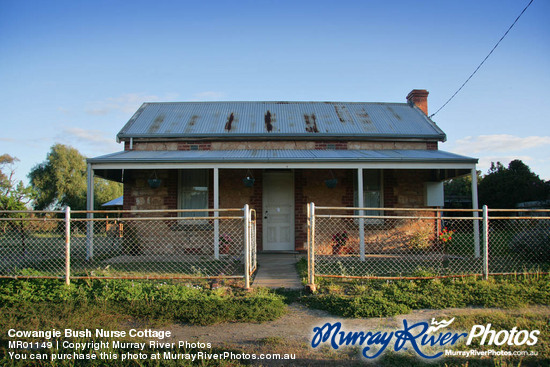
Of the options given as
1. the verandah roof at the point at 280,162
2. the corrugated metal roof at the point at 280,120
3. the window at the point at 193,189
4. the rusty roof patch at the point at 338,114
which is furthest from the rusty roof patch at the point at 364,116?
the window at the point at 193,189

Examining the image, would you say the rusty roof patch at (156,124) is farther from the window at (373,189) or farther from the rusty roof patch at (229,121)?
the window at (373,189)

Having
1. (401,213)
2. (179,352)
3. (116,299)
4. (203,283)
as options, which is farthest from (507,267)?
(116,299)

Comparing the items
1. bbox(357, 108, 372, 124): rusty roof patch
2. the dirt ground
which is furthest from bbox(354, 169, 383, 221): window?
the dirt ground

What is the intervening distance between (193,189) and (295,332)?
23.6 ft

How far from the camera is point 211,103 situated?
13711mm

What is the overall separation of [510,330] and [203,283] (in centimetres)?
458

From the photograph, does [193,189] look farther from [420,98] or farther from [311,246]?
[420,98]

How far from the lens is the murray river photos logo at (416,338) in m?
4.07

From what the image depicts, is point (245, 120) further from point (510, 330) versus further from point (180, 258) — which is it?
point (510, 330)

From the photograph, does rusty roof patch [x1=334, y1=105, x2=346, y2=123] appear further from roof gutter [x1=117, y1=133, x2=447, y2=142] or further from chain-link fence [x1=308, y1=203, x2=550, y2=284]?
chain-link fence [x1=308, y1=203, x2=550, y2=284]

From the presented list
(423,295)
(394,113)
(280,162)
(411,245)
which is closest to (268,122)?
(280,162)

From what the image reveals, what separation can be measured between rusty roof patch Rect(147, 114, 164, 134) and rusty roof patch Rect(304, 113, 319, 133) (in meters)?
4.82

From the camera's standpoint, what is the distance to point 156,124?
11953 mm

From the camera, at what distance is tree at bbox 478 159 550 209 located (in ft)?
58.6
